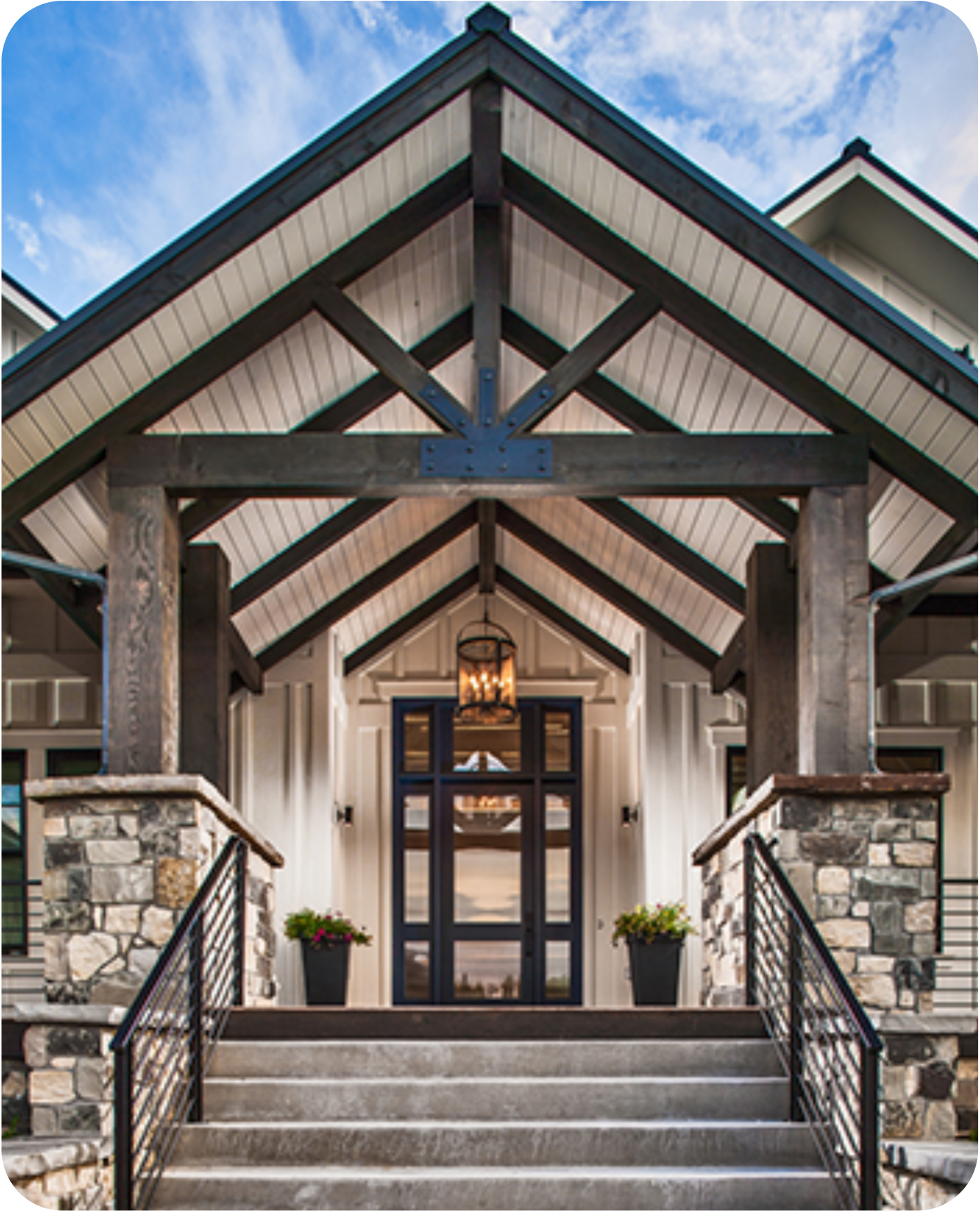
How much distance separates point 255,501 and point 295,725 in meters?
3.23

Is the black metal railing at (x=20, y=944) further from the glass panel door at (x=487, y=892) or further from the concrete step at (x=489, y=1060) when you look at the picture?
the concrete step at (x=489, y=1060)

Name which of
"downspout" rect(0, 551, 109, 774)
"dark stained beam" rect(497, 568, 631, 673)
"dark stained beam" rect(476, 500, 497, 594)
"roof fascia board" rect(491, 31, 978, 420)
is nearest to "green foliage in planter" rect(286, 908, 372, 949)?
"dark stained beam" rect(476, 500, 497, 594)

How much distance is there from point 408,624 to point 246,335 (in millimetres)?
5618

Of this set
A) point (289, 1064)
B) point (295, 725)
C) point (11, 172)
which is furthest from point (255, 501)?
point (11, 172)

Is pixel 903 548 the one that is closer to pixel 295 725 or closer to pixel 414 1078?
pixel 414 1078

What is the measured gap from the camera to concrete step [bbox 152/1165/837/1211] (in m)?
5.29

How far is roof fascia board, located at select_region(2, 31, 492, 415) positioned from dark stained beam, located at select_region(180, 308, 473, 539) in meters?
1.85

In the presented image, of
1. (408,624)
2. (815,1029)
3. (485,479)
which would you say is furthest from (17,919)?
(815,1029)

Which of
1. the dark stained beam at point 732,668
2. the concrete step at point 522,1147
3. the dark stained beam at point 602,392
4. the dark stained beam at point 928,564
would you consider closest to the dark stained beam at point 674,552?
the dark stained beam at point 732,668

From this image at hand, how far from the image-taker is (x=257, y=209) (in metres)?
7.12

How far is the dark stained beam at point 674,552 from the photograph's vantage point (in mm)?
9977

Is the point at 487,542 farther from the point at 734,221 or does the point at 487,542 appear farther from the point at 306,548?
the point at 734,221

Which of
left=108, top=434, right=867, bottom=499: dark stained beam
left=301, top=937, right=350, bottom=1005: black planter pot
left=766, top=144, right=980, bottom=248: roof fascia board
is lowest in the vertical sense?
left=301, top=937, right=350, bottom=1005: black planter pot

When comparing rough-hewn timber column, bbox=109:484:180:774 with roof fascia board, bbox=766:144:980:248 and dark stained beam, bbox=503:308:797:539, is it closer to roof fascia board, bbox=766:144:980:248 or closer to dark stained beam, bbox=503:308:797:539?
dark stained beam, bbox=503:308:797:539
